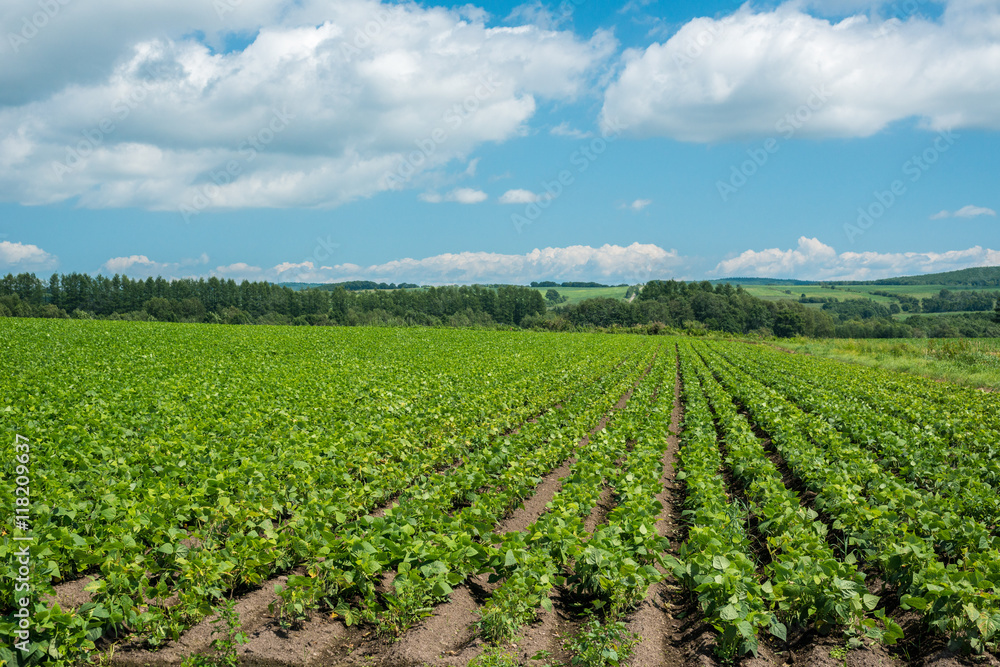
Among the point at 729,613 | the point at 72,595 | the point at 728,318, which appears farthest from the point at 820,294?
the point at 72,595

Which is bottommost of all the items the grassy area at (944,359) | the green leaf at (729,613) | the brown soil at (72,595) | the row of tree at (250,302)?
the grassy area at (944,359)

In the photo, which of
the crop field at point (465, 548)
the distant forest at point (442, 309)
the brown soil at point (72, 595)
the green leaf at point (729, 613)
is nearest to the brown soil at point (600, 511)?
the crop field at point (465, 548)

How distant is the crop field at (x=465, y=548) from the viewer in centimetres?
449

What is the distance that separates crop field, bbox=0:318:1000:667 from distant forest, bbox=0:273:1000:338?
75.8 meters

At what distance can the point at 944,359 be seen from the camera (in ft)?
120

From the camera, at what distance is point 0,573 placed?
440 cm

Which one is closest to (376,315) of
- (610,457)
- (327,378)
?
(327,378)

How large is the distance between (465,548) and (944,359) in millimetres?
43974

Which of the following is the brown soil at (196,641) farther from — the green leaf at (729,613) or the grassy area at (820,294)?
the grassy area at (820,294)

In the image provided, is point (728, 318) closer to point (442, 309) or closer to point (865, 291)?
point (442, 309)

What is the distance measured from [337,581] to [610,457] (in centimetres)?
580

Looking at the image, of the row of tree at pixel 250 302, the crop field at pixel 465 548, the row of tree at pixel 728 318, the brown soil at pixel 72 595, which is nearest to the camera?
the crop field at pixel 465 548

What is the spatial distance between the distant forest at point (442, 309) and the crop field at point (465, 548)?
75752 mm

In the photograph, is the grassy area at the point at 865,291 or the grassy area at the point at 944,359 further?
the grassy area at the point at 865,291
